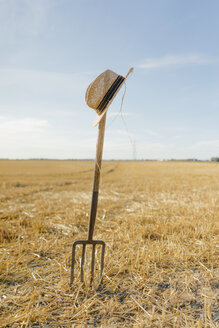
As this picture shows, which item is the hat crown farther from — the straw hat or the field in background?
the field in background

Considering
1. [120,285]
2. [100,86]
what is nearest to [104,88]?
[100,86]

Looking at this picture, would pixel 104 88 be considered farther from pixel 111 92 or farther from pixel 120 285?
pixel 120 285

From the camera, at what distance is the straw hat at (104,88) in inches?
94.3

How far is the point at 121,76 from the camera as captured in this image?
96.0 inches

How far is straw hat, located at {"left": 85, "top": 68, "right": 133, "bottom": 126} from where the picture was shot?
2.40 meters

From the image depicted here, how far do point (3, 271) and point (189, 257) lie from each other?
8.37 ft

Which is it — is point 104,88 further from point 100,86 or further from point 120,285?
point 120,285

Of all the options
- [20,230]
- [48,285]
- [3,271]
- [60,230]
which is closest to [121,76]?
[48,285]

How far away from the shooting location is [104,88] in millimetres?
2408

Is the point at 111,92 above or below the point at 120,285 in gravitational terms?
above

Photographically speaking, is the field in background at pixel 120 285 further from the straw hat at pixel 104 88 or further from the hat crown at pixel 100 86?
the hat crown at pixel 100 86

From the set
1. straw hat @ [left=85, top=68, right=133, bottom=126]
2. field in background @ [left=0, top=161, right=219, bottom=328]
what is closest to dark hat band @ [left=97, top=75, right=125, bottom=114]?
straw hat @ [left=85, top=68, right=133, bottom=126]

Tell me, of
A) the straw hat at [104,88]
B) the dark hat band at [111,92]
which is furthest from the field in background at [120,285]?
the dark hat band at [111,92]

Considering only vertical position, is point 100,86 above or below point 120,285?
above
